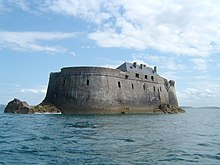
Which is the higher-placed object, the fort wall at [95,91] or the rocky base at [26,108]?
the fort wall at [95,91]

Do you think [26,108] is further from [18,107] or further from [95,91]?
[95,91]

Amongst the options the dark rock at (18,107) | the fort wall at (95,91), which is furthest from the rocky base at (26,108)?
the fort wall at (95,91)

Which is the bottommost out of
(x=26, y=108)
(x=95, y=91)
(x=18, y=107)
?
(x=26, y=108)

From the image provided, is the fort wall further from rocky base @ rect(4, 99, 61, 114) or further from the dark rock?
the dark rock

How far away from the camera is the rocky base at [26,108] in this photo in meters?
37.9

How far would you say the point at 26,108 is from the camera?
37781 mm

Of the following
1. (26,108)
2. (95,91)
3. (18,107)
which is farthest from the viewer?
(95,91)

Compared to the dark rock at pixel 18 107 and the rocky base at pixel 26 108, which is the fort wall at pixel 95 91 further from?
the dark rock at pixel 18 107

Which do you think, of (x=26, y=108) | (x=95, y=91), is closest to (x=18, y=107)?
(x=26, y=108)

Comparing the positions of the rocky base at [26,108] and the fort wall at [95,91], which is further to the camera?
the fort wall at [95,91]

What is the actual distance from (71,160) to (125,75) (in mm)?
35412

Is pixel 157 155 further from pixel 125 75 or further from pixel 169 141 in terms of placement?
pixel 125 75

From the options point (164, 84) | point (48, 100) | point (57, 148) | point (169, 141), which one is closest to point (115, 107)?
point (48, 100)

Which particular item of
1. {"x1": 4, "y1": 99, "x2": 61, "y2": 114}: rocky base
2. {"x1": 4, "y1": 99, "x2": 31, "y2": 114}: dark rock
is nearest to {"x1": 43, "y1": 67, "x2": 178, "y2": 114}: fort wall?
{"x1": 4, "y1": 99, "x2": 61, "y2": 114}: rocky base
